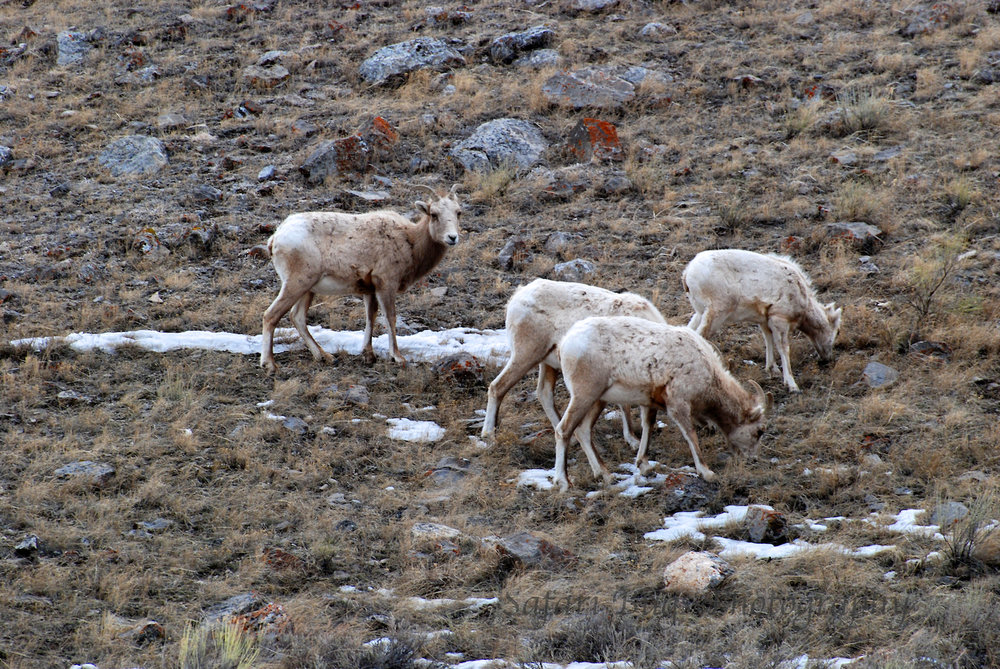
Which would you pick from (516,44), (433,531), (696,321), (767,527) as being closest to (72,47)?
(516,44)

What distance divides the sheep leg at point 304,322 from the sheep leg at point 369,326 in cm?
53

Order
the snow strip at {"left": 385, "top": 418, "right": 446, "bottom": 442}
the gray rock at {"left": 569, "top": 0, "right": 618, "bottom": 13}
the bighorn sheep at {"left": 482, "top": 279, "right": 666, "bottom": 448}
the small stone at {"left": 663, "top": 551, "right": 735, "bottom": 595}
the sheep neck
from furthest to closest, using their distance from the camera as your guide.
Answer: the gray rock at {"left": 569, "top": 0, "right": 618, "bottom": 13}, the sheep neck, the snow strip at {"left": 385, "top": 418, "right": 446, "bottom": 442}, the bighorn sheep at {"left": 482, "top": 279, "right": 666, "bottom": 448}, the small stone at {"left": 663, "top": 551, "right": 735, "bottom": 595}

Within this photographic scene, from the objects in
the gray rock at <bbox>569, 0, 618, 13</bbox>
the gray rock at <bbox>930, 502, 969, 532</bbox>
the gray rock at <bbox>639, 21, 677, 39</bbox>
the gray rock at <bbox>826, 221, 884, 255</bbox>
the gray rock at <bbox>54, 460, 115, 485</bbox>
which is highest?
the gray rock at <bbox>569, 0, 618, 13</bbox>

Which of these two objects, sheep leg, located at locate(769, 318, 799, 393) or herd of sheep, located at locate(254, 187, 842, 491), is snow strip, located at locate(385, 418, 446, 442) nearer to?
herd of sheep, located at locate(254, 187, 842, 491)

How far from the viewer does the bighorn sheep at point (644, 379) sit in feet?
29.5

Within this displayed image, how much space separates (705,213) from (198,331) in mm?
8993

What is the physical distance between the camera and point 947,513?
772 centimetres

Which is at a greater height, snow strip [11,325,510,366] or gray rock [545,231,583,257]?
gray rock [545,231,583,257]

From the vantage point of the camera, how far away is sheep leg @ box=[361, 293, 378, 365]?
12.3 metres

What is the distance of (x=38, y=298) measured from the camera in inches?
537

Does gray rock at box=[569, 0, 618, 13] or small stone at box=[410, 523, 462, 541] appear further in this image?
gray rock at box=[569, 0, 618, 13]

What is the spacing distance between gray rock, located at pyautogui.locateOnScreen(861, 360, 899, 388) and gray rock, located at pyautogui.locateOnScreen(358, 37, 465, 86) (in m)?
15.3

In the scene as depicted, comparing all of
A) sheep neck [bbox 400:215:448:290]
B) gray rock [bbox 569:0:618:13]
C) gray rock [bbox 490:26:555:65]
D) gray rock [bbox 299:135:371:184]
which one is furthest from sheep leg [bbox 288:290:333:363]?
gray rock [bbox 569:0:618:13]

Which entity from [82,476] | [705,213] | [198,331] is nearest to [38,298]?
[198,331]
